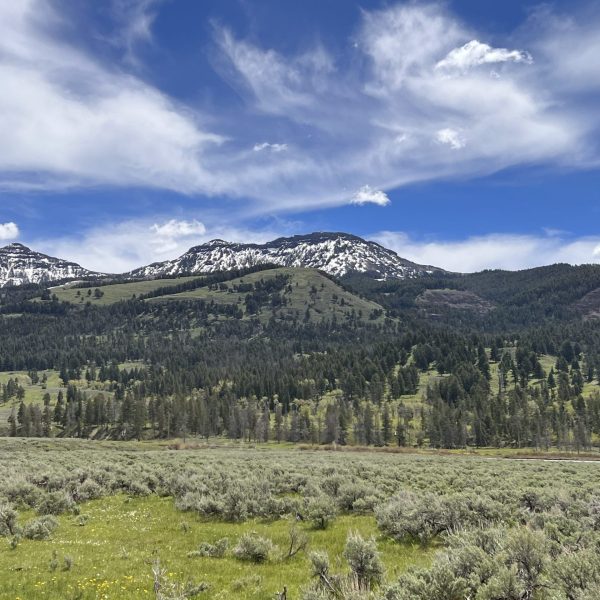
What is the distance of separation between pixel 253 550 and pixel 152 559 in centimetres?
330

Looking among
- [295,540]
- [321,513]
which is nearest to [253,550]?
[295,540]

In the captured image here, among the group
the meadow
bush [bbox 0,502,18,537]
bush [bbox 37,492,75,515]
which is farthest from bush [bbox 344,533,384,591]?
bush [bbox 37,492,75,515]

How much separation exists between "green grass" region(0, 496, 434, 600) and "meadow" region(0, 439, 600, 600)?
5cm

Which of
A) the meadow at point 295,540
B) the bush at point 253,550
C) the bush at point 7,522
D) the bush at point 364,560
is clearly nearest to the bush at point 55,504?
the meadow at point 295,540

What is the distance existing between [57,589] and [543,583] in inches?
467

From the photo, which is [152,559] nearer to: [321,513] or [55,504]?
[321,513]

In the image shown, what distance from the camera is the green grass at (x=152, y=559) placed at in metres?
11.6

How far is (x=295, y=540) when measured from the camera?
15055 millimetres

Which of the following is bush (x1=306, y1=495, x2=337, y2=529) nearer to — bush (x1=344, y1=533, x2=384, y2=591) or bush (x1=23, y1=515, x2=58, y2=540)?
bush (x1=344, y1=533, x2=384, y2=591)

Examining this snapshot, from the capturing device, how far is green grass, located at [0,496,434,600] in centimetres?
1159

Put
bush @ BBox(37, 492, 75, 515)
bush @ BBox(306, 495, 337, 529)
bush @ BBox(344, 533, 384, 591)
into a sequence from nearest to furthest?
bush @ BBox(344, 533, 384, 591)
bush @ BBox(306, 495, 337, 529)
bush @ BBox(37, 492, 75, 515)

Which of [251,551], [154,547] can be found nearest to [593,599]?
[251,551]

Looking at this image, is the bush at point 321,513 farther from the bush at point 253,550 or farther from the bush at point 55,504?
the bush at point 55,504

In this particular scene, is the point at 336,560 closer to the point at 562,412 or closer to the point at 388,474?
the point at 388,474
